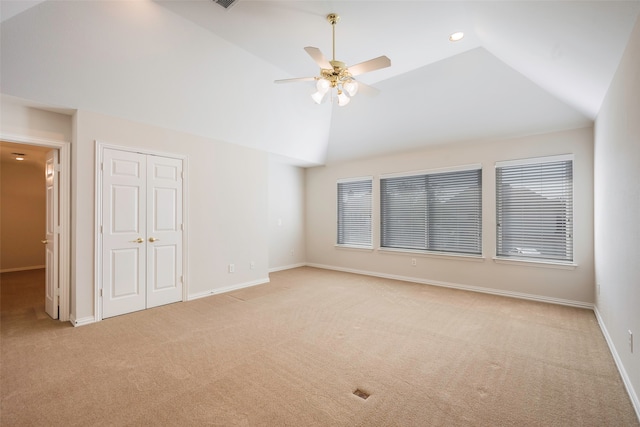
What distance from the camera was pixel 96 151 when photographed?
3.62m

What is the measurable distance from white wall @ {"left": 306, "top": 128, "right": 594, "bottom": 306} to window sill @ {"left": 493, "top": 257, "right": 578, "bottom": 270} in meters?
0.04

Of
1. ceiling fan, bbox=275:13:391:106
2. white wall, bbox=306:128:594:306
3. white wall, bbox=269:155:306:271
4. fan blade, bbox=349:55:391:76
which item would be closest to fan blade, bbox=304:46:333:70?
ceiling fan, bbox=275:13:391:106

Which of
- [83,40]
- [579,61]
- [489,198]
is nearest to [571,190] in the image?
[489,198]

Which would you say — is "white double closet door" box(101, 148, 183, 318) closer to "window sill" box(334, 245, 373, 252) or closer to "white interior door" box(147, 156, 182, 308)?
"white interior door" box(147, 156, 182, 308)

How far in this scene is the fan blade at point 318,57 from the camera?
8.32 feet

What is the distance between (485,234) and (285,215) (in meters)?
4.26

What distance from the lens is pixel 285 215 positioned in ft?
23.2

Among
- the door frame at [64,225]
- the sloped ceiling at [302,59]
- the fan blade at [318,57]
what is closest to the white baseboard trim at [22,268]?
the door frame at [64,225]

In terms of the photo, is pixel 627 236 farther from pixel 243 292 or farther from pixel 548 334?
pixel 243 292

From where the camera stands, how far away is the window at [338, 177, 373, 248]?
6.57m

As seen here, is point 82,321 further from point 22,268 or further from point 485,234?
point 485,234

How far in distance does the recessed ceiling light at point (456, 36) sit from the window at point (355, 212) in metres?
3.31

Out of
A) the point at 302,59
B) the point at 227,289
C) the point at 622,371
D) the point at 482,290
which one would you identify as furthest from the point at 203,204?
the point at 622,371

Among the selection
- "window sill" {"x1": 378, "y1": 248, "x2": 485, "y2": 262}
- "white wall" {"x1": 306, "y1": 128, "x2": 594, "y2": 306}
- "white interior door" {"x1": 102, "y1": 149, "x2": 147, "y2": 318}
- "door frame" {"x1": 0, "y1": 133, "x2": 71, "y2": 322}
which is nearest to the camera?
"door frame" {"x1": 0, "y1": 133, "x2": 71, "y2": 322}
